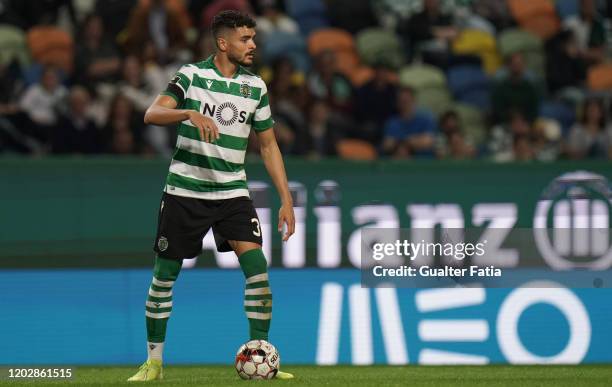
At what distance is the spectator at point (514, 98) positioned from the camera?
50.8 ft

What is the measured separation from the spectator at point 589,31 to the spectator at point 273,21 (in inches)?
129

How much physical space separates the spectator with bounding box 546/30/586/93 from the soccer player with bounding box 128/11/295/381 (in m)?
8.67

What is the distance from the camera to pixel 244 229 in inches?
323

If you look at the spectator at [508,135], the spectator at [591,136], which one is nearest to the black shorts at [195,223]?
the spectator at [508,135]

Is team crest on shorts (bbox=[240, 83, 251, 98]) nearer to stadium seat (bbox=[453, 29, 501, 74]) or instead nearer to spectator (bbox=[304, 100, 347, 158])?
spectator (bbox=[304, 100, 347, 158])

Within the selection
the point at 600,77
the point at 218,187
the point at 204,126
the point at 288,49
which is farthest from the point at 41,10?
the point at 204,126

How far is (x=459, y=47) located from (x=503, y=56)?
54 cm

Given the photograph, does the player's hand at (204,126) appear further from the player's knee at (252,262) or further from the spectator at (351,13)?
the spectator at (351,13)

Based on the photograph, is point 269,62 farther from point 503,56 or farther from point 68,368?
point 68,368

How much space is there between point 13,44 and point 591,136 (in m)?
6.24

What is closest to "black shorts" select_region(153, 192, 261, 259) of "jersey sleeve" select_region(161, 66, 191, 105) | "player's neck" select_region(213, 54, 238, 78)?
"jersey sleeve" select_region(161, 66, 191, 105)

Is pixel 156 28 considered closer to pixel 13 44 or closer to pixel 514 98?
pixel 13 44

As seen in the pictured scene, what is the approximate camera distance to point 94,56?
1540cm

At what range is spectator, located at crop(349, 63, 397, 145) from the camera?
14.8 metres
